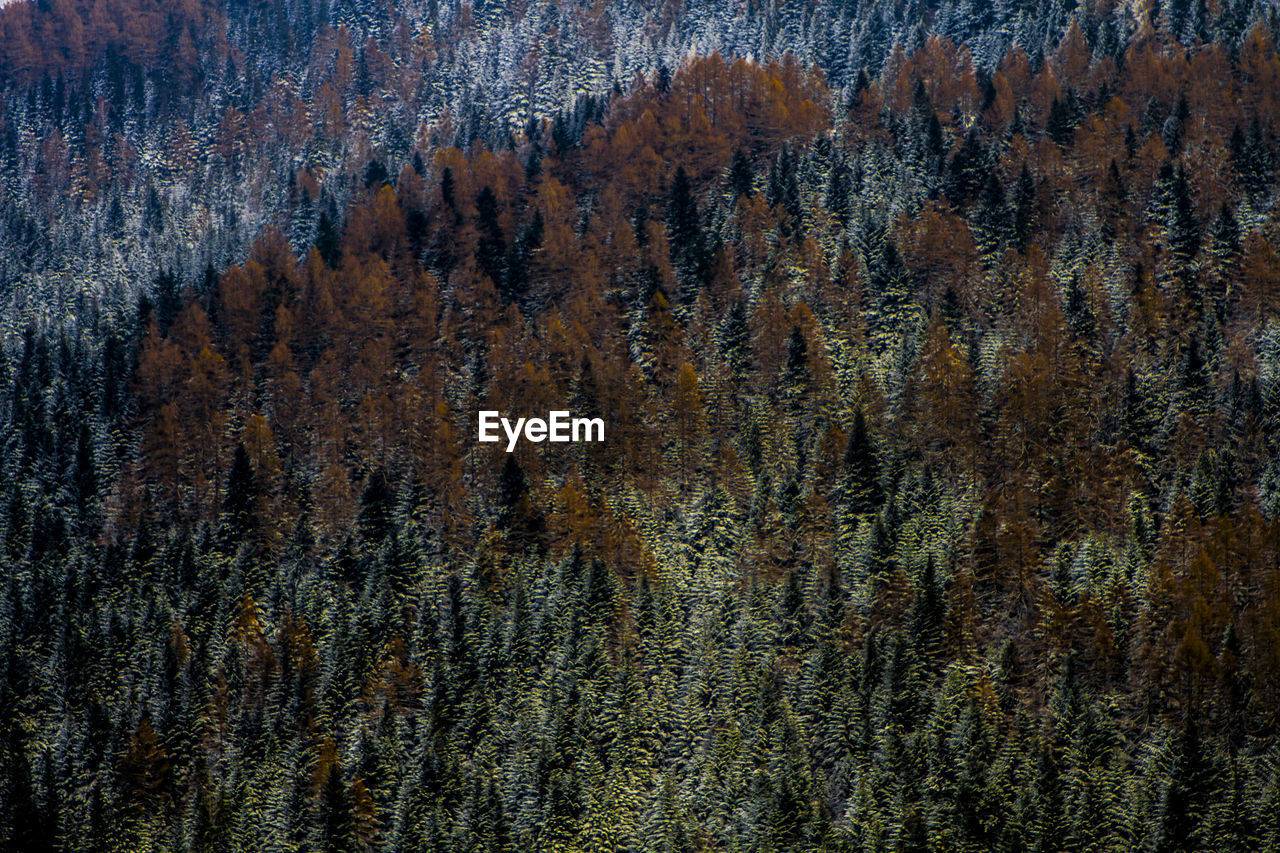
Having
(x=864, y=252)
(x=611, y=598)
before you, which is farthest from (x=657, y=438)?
(x=864, y=252)

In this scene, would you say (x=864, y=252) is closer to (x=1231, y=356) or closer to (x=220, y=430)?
(x=1231, y=356)

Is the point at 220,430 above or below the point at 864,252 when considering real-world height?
below

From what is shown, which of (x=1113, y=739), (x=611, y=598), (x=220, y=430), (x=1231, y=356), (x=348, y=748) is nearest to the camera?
(x=1113, y=739)

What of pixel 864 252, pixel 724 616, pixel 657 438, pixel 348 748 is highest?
pixel 864 252

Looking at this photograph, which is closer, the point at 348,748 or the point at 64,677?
the point at 348,748

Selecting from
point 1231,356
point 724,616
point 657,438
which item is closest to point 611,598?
point 724,616

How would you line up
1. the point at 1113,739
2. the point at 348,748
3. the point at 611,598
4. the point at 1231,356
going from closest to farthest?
the point at 1113,739 < the point at 348,748 < the point at 611,598 < the point at 1231,356
